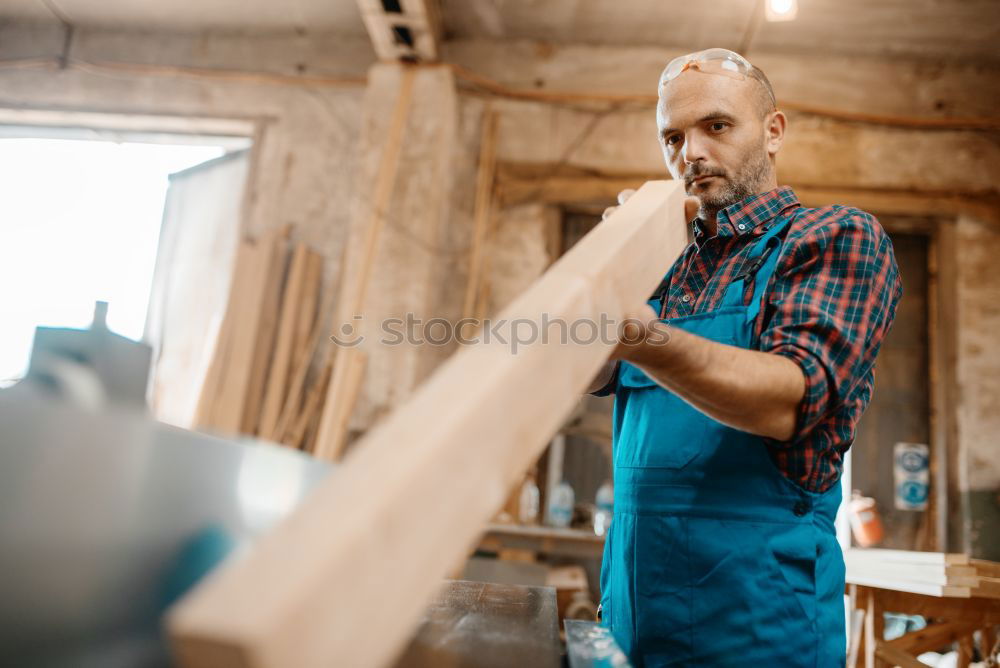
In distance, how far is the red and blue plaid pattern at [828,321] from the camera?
108cm

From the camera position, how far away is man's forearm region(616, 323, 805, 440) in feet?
3.02

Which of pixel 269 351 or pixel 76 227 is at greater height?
pixel 76 227

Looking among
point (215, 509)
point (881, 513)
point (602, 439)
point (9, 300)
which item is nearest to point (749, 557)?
point (215, 509)

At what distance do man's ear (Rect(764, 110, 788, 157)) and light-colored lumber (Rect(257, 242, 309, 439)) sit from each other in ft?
11.2

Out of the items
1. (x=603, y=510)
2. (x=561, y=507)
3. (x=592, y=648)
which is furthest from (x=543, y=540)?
(x=592, y=648)

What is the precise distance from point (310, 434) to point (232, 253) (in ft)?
5.02

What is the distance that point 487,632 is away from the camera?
1035 mm

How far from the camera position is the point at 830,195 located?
14.8ft

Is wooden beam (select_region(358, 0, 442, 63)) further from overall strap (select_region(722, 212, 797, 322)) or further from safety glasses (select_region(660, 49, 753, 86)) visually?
overall strap (select_region(722, 212, 797, 322))

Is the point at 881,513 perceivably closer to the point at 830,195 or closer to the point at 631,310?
the point at 830,195

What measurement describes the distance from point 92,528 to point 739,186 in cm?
139

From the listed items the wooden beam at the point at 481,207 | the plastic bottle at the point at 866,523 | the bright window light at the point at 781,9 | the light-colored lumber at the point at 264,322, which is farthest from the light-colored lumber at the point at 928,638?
the light-colored lumber at the point at 264,322

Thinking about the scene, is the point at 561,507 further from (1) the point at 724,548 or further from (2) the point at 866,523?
(1) the point at 724,548

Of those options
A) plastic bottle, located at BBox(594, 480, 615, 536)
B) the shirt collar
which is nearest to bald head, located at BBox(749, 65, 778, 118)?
the shirt collar
